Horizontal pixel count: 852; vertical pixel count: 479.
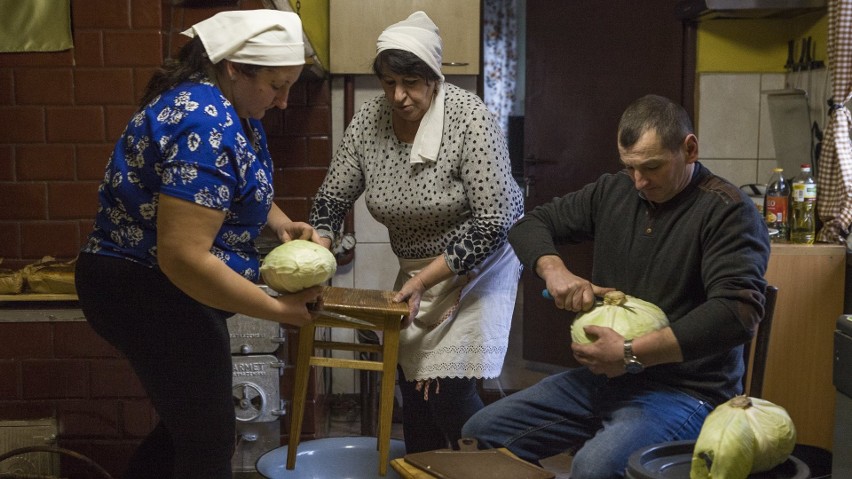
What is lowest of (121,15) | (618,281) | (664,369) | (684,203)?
(664,369)

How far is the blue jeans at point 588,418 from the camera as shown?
181 centimetres

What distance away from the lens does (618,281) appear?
2076 mm

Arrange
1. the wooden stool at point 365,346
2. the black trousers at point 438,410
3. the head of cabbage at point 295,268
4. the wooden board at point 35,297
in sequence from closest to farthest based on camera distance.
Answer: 1. the head of cabbage at point 295,268
2. the wooden stool at point 365,346
3. the black trousers at point 438,410
4. the wooden board at point 35,297

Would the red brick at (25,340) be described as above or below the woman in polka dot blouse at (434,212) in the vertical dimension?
below

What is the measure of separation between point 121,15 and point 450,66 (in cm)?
160

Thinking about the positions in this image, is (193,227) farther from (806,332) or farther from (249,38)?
(806,332)

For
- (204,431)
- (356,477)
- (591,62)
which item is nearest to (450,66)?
(591,62)

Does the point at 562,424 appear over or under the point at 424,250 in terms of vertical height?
under

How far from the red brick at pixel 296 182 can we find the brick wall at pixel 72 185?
118cm

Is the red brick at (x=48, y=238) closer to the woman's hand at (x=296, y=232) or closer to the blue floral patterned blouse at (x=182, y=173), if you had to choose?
the woman's hand at (x=296, y=232)

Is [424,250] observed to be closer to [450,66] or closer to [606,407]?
[606,407]

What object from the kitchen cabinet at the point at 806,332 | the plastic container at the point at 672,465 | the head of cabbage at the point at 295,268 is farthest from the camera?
the kitchen cabinet at the point at 806,332

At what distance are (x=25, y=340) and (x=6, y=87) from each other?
2.48 feet

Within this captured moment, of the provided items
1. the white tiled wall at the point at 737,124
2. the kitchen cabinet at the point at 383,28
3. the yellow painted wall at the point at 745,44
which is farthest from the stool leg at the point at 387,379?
the yellow painted wall at the point at 745,44
